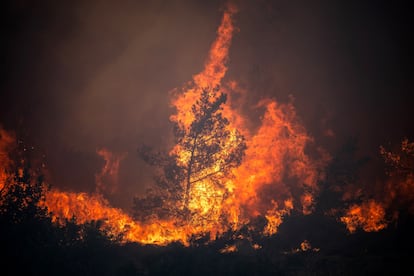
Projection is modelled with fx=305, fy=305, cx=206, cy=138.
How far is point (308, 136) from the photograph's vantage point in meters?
30.0

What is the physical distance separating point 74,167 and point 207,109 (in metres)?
13.1

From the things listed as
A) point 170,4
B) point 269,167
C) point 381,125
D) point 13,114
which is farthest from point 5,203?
point 381,125

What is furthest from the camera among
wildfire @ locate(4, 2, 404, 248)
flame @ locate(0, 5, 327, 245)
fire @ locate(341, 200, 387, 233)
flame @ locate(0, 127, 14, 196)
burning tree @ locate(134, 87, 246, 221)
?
flame @ locate(0, 127, 14, 196)

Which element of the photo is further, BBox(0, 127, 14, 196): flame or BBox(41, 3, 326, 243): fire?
BBox(0, 127, 14, 196): flame

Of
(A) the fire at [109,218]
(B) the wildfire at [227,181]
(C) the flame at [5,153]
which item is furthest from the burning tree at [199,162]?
(C) the flame at [5,153]

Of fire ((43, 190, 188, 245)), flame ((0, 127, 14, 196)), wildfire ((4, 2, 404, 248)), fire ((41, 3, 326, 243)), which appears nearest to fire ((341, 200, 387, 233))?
wildfire ((4, 2, 404, 248))

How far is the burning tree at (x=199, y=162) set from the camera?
20781 millimetres

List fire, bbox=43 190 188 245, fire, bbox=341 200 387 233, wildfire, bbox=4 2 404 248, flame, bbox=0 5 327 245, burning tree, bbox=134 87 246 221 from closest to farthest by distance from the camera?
fire, bbox=43 190 188 245, flame, bbox=0 5 327 245, wildfire, bbox=4 2 404 248, burning tree, bbox=134 87 246 221, fire, bbox=341 200 387 233

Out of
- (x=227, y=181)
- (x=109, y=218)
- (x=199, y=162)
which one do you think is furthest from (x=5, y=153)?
(x=227, y=181)

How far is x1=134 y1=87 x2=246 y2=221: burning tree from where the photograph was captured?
20781 mm

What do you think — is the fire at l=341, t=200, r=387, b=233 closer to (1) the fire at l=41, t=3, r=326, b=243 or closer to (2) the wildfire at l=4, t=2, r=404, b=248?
(2) the wildfire at l=4, t=2, r=404, b=248

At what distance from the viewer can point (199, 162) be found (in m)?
21.3

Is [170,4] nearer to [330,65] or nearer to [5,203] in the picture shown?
[330,65]

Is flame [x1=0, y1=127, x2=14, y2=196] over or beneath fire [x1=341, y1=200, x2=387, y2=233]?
over
